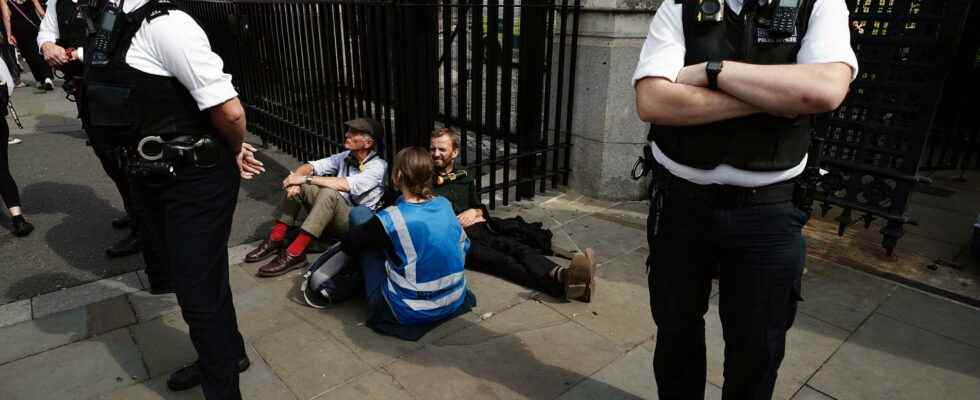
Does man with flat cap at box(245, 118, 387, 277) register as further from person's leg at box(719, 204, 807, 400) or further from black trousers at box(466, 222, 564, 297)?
person's leg at box(719, 204, 807, 400)

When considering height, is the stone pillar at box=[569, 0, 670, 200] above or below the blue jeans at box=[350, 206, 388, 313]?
above

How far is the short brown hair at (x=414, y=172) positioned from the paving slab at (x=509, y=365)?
2.58 feet

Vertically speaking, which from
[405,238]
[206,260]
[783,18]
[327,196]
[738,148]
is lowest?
[327,196]

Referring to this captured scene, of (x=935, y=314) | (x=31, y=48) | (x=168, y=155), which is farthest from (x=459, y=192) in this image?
(x=31, y=48)

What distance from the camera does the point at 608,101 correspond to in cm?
478

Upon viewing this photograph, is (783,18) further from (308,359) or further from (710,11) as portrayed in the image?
(308,359)

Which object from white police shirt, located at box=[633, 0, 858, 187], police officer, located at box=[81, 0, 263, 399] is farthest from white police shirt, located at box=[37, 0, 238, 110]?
white police shirt, located at box=[633, 0, 858, 187]

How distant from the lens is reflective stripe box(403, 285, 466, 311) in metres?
2.95

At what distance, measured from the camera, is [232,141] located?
7.71 feet

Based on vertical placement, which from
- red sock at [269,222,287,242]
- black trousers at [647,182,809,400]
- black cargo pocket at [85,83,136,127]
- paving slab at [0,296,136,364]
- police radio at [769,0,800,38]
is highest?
police radio at [769,0,800,38]

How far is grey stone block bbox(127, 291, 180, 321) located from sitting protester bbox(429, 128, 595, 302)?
5.52 ft

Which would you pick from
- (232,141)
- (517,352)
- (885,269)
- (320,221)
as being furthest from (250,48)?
(885,269)

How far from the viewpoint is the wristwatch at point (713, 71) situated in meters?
1.65

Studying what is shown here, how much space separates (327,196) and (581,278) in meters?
1.70
